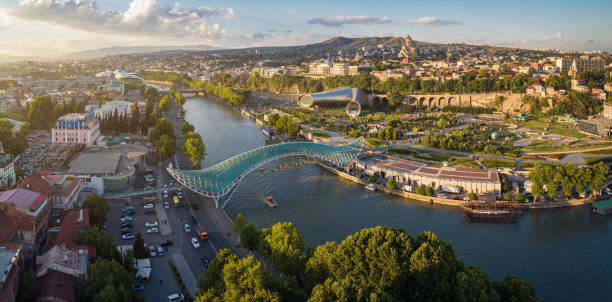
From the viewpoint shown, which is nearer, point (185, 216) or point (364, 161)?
point (185, 216)

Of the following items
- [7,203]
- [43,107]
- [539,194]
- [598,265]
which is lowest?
[598,265]

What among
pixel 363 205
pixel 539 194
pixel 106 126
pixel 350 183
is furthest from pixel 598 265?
pixel 106 126

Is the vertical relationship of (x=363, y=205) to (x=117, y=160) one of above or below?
below

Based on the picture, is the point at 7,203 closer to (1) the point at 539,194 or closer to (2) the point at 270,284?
(2) the point at 270,284

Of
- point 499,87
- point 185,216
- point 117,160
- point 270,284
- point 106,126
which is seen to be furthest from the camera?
point 499,87

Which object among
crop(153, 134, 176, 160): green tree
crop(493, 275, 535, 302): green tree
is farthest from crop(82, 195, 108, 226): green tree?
crop(493, 275, 535, 302): green tree

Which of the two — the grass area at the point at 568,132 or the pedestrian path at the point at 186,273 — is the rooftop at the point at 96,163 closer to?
the pedestrian path at the point at 186,273

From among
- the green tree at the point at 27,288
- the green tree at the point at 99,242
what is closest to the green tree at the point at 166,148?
the green tree at the point at 99,242
